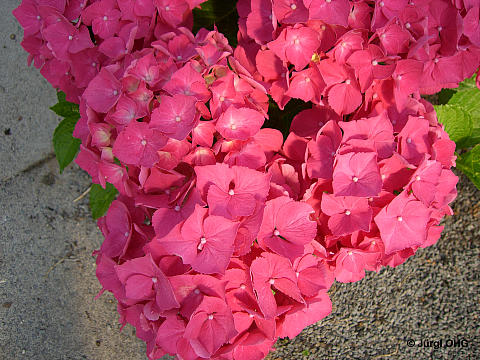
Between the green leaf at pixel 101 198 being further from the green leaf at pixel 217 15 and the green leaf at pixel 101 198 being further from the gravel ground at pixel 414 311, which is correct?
the gravel ground at pixel 414 311

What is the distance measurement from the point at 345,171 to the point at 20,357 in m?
1.55

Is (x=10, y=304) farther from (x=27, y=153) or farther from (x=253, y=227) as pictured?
(x=253, y=227)

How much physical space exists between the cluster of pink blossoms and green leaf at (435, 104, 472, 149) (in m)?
0.33

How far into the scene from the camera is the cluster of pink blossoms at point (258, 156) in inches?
36.1

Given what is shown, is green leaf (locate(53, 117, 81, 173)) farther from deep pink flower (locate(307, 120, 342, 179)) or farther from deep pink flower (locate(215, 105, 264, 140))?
deep pink flower (locate(307, 120, 342, 179))

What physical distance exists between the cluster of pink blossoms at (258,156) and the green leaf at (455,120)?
33 cm

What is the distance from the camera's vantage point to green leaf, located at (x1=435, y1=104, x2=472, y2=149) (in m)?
1.51

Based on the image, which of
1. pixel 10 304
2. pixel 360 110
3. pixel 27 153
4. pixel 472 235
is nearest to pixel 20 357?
pixel 10 304

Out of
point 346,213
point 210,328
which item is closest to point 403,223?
point 346,213

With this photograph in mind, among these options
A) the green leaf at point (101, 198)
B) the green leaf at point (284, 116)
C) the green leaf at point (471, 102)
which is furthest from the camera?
the green leaf at point (101, 198)

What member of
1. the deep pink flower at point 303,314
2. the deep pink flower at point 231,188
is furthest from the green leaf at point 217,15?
the deep pink flower at point 303,314

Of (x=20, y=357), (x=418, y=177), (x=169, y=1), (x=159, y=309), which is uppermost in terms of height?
(x=169, y=1)

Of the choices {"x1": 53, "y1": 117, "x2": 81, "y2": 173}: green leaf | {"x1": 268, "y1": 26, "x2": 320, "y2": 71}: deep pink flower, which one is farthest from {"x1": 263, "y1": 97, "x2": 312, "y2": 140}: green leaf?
{"x1": 53, "y1": 117, "x2": 81, "y2": 173}: green leaf

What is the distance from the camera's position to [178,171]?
1074mm
